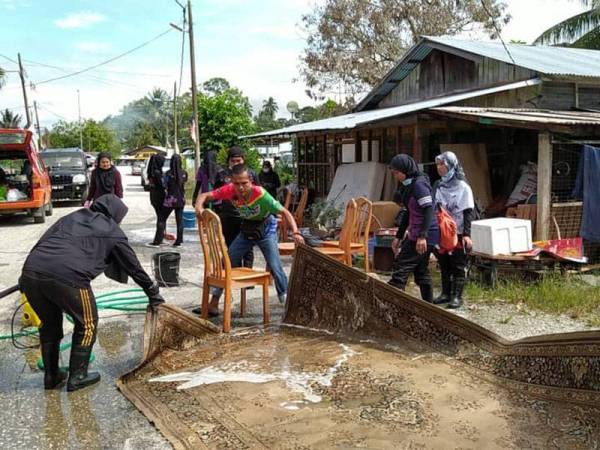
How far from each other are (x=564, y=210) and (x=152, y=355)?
6.50 metres

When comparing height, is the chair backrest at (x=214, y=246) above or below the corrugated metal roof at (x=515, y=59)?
below

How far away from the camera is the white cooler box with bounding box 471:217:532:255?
730cm

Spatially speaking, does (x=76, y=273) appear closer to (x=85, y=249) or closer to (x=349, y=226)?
(x=85, y=249)

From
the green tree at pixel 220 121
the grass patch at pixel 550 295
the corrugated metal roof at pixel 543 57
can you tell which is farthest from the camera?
the green tree at pixel 220 121

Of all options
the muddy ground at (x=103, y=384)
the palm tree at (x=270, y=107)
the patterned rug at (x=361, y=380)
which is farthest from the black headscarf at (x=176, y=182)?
the palm tree at (x=270, y=107)

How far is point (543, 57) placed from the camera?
13578mm

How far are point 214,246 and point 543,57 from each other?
1105 centimetres

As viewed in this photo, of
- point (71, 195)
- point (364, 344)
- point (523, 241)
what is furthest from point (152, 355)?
point (71, 195)

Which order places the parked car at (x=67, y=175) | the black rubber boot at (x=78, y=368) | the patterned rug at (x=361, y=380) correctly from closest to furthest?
the patterned rug at (x=361, y=380) → the black rubber boot at (x=78, y=368) → the parked car at (x=67, y=175)

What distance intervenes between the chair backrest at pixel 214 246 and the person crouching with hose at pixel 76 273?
1026mm

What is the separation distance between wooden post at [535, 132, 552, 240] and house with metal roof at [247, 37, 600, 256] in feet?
0.04

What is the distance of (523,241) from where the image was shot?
7406 millimetres

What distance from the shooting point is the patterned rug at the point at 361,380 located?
3.35 metres

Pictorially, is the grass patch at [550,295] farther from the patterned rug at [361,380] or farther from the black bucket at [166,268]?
the black bucket at [166,268]
